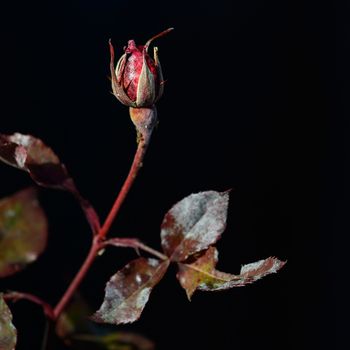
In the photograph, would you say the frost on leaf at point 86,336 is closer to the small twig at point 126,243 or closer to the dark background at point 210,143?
the small twig at point 126,243

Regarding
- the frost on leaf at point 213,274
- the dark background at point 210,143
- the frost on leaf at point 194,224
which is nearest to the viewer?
the frost on leaf at point 213,274

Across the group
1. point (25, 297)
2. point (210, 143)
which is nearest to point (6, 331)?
point (25, 297)

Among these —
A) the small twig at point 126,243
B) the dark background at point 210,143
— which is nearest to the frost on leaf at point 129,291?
the small twig at point 126,243

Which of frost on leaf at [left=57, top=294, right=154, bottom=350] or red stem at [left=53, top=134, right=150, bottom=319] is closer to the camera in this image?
red stem at [left=53, top=134, right=150, bottom=319]

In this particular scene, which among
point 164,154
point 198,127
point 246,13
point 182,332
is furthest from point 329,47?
point 182,332

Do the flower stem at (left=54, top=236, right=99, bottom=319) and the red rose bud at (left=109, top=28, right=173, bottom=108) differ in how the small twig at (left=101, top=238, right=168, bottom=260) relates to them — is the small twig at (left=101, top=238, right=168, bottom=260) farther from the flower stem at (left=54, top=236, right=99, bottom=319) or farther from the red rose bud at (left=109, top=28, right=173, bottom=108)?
the red rose bud at (left=109, top=28, right=173, bottom=108)

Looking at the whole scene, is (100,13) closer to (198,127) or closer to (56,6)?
(56,6)

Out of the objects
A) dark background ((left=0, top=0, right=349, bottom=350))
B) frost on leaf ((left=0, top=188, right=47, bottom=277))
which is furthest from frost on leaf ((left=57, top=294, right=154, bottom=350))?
dark background ((left=0, top=0, right=349, bottom=350))
